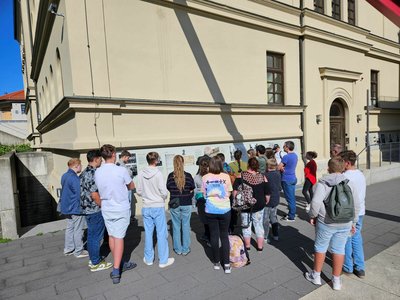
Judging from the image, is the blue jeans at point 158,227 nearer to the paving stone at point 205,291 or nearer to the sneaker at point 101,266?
the sneaker at point 101,266

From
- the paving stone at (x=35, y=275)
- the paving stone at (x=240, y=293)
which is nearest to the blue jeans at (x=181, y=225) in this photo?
the paving stone at (x=240, y=293)

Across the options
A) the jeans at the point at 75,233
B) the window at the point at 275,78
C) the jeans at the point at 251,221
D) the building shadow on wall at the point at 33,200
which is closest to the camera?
the jeans at the point at 251,221

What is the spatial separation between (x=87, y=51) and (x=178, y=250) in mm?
5141

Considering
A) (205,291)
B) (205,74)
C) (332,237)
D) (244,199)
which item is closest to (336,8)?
(205,74)

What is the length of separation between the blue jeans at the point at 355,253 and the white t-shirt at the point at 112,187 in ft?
10.6

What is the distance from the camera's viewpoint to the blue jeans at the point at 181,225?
4.66 metres

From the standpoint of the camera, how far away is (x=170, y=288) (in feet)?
12.3

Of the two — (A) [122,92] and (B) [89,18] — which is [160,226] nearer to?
(A) [122,92]

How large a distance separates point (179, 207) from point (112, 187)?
126cm

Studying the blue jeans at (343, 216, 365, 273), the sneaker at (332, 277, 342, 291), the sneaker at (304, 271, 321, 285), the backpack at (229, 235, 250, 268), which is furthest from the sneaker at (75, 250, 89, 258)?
the blue jeans at (343, 216, 365, 273)

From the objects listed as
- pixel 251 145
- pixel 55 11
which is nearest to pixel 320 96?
pixel 251 145

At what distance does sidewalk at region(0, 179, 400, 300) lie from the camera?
3.60 meters

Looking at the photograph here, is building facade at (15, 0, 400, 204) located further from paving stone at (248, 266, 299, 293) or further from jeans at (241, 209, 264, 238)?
paving stone at (248, 266, 299, 293)

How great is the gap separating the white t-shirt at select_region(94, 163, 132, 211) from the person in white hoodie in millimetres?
383
